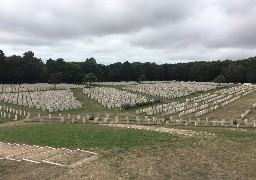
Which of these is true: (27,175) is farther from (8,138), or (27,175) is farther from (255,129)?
(255,129)

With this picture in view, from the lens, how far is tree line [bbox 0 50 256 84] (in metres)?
92.9

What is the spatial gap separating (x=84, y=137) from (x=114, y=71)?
3798 inches

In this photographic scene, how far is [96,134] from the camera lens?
26156 millimetres

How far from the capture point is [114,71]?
121m

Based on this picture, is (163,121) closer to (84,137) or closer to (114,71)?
(84,137)

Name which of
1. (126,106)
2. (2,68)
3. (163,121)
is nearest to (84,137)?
(163,121)

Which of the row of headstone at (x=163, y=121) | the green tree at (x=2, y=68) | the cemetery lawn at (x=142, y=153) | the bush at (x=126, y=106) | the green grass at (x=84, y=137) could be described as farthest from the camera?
the green tree at (x=2, y=68)

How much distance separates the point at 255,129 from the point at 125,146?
13759mm

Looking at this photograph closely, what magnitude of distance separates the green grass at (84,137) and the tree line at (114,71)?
174ft

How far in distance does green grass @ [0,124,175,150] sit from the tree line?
53.2 metres

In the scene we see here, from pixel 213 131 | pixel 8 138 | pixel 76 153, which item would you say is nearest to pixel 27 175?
pixel 76 153

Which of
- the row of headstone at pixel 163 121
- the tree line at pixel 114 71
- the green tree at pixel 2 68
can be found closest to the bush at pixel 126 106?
Result: the row of headstone at pixel 163 121

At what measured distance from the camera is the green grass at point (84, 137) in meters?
22.7

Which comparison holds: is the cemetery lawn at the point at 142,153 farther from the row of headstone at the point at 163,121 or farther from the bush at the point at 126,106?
the bush at the point at 126,106
